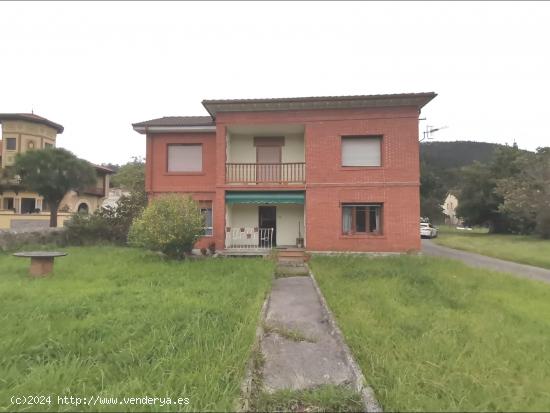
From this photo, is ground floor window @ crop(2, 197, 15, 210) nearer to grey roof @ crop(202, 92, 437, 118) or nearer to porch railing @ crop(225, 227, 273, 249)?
porch railing @ crop(225, 227, 273, 249)

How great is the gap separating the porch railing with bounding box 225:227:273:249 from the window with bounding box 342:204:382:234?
3888 millimetres

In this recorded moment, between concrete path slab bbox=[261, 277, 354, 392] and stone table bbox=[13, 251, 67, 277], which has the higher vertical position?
stone table bbox=[13, 251, 67, 277]

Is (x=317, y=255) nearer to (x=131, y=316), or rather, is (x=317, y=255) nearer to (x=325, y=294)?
(x=325, y=294)

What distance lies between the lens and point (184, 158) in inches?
661

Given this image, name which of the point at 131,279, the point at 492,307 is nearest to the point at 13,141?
the point at 131,279

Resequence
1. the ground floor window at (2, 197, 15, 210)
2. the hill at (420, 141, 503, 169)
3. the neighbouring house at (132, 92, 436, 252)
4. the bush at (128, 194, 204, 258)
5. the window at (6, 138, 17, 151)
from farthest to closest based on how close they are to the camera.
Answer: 1. the hill at (420, 141, 503, 169)
2. the window at (6, 138, 17, 151)
3. the ground floor window at (2, 197, 15, 210)
4. the neighbouring house at (132, 92, 436, 252)
5. the bush at (128, 194, 204, 258)

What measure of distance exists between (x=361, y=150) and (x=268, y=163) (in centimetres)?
438

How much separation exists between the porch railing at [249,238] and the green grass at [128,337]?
662 centimetres

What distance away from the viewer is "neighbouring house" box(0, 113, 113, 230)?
32.8 meters

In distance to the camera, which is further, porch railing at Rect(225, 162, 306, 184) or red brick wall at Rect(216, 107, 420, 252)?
porch railing at Rect(225, 162, 306, 184)

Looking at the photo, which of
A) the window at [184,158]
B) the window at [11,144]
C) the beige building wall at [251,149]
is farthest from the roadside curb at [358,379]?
the window at [11,144]

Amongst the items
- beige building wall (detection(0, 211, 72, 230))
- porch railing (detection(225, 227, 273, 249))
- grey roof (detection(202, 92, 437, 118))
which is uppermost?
grey roof (detection(202, 92, 437, 118))

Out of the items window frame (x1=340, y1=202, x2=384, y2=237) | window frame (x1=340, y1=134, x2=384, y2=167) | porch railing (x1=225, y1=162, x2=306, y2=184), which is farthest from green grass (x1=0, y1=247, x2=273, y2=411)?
window frame (x1=340, y1=134, x2=384, y2=167)

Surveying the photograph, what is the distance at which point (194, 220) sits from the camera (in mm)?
12719
